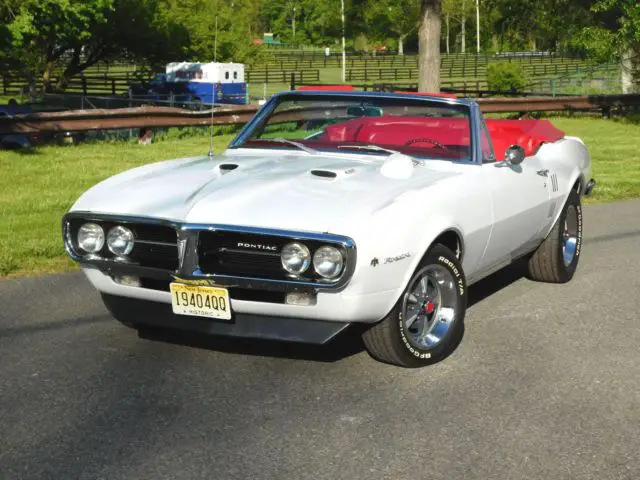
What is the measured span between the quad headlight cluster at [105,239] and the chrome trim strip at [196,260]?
59mm

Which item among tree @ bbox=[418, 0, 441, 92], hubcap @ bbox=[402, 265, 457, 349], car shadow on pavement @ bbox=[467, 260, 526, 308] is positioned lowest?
car shadow on pavement @ bbox=[467, 260, 526, 308]

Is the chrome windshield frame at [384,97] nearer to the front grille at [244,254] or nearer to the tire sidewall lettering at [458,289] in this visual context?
the tire sidewall lettering at [458,289]

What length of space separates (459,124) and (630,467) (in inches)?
109

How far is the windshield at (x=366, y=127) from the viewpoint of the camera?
6.12 meters

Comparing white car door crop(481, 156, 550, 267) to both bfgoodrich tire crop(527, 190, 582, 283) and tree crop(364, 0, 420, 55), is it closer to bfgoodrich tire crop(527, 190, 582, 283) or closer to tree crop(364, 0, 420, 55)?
bfgoodrich tire crop(527, 190, 582, 283)

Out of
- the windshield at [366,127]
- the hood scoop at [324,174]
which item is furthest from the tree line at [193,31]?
the hood scoop at [324,174]

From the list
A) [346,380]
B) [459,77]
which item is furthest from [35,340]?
[459,77]

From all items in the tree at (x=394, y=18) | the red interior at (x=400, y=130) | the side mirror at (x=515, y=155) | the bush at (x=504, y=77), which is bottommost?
the side mirror at (x=515, y=155)

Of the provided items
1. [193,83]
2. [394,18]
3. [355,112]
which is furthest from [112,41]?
[394,18]

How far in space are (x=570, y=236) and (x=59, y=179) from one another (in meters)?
7.14

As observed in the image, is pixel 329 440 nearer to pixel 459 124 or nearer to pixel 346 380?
pixel 346 380

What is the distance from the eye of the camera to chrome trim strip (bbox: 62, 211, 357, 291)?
4.62 meters

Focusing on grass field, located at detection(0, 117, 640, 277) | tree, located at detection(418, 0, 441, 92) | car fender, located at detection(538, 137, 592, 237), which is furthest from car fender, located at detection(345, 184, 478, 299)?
tree, located at detection(418, 0, 441, 92)

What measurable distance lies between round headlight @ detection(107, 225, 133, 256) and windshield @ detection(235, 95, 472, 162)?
4.73 ft
